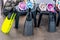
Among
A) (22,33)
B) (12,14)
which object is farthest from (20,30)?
(12,14)

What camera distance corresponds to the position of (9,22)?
9.37 ft

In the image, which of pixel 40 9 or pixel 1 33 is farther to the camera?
pixel 40 9

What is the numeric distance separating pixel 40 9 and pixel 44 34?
57 centimetres

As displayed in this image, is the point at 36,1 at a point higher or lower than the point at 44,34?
higher

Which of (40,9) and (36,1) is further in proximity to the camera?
(36,1)

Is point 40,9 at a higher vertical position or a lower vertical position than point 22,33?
higher

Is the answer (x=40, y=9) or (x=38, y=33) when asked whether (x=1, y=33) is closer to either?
(x=38, y=33)

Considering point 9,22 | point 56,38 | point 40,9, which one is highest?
point 40,9

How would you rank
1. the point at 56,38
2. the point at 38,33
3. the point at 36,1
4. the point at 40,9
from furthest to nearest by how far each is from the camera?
the point at 36,1 < the point at 40,9 < the point at 38,33 < the point at 56,38

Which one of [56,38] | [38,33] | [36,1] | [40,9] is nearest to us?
[56,38]

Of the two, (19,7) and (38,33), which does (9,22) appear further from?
(38,33)

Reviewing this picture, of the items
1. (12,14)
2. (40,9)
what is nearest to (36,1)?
(40,9)

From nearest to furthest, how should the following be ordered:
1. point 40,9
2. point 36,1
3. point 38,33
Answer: point 38,33
point 40,9
point 36,1

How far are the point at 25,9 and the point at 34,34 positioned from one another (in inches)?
21.4
